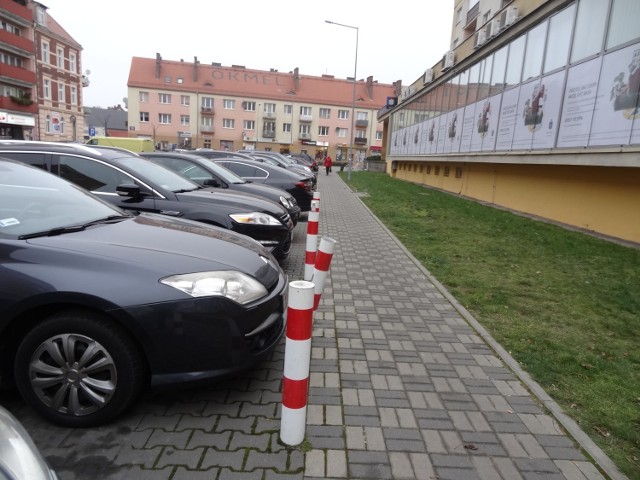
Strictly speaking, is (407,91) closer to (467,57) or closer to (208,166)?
(467,57)

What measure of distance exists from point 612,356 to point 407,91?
29.7 m

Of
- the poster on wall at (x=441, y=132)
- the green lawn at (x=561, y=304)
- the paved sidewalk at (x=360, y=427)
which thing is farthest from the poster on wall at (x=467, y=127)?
the paved sidewalk at (x=360, y=427)

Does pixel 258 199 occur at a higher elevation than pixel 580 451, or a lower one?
higher

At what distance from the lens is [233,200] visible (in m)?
6.12

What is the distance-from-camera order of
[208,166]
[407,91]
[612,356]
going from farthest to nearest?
[407,91] < [208,166] < [612,356]

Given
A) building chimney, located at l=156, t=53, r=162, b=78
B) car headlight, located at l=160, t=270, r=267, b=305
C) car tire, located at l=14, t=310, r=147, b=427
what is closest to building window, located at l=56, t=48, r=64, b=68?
building chimney, located at l=156, t=53, r=162, b=78

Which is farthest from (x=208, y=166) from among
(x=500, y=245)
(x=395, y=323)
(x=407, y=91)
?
(x=407, y=91)

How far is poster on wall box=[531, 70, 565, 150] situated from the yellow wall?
0.81 metres

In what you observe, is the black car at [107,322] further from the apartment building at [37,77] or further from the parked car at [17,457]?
the apartment building at [37,77]

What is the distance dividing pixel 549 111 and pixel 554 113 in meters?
0.32

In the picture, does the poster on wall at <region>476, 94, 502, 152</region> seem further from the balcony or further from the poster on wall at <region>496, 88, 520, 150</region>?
the balcony

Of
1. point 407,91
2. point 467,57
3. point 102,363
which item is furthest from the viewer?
point 407,91

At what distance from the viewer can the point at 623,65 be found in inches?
349

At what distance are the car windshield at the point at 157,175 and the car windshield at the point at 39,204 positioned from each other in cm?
175
